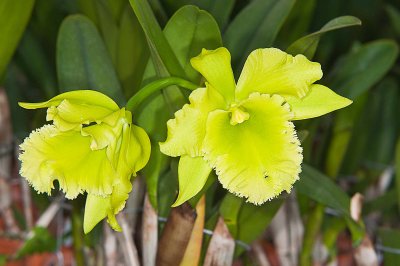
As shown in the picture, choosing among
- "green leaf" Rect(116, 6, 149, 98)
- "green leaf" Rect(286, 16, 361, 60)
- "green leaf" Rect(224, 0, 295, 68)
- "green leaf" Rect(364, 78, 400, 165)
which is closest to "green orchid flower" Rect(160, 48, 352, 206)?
"green leaf" Rect(286, 16, 361, 60)

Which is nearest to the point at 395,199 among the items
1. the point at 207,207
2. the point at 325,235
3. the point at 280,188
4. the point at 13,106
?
the point at 325,235

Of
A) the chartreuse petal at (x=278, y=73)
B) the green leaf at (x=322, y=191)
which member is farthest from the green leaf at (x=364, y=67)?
the chartreuse petal at (x=278, y=73)

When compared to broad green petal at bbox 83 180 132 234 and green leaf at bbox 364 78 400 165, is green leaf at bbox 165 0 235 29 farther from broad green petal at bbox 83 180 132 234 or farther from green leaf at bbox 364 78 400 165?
green leaf at bbox 364 78 400 165

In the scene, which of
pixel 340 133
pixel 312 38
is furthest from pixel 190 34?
pixel 340 133

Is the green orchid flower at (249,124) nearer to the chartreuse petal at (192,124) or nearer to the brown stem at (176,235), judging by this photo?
the chartreuse petal at (192,124)

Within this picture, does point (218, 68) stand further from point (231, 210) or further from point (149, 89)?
point (231, 210)

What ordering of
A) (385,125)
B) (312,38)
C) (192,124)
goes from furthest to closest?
(385,125) < (312,38) < (192,124)

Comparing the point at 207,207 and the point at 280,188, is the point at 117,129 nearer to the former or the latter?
the point at 280,188
